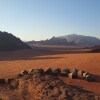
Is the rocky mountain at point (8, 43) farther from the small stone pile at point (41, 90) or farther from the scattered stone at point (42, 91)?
the scattered stone at point (42, 91)

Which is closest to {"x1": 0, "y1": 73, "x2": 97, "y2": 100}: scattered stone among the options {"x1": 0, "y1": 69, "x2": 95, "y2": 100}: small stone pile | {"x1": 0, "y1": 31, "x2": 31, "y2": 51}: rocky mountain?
{"x1": 0, "y1": 69, "x2": 95, "y2": 100}: small stone pile

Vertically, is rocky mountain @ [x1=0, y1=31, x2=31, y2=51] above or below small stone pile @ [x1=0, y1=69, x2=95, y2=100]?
above

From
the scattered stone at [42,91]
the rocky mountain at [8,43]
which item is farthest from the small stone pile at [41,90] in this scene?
the rocky mountain at [8,43]

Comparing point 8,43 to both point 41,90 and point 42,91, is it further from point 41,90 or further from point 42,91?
point 42,91

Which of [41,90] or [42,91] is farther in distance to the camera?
[41,90]

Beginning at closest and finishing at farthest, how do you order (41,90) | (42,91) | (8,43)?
(42,91) < (41,90) < (8,43)

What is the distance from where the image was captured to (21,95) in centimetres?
1062

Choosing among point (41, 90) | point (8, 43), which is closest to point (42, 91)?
point (41, 90)

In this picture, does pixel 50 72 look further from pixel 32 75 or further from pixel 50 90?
pixel 50 90

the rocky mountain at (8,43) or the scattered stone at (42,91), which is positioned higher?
the rocky mountain at (8,43)

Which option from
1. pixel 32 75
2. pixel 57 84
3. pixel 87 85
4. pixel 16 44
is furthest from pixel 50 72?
pixel 16 44

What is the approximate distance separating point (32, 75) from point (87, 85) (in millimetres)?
2589

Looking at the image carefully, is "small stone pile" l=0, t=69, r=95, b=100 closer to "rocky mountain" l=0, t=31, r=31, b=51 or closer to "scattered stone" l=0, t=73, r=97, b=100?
"scattered stone" l=0, t=73, r=97, b=100

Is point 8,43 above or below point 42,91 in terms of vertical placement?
above
